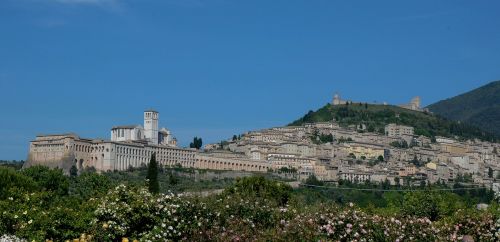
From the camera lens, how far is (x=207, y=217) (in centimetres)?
1647

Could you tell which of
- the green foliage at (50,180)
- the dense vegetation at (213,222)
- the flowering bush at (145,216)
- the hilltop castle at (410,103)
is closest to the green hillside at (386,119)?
the hilltop castle at (410,103)

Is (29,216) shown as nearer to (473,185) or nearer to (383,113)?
(473,185)

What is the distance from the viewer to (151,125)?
127 m

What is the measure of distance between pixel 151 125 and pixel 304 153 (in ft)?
83.8

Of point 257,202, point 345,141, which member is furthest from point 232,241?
point 345,141

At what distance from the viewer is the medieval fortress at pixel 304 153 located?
347ft

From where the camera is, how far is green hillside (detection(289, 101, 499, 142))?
16588 centimetres

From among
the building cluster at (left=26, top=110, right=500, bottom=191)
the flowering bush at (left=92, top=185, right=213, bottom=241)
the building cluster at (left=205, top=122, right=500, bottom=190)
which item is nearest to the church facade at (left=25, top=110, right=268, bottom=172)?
the building cluster at (left=26, top=110, right=500, bottom=191)

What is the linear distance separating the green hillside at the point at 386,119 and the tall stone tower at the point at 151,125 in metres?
46.7

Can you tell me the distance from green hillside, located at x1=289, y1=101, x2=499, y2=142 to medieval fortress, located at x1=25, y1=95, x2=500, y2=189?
441cm

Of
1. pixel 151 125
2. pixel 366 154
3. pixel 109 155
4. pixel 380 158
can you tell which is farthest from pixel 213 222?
pixel 366 154

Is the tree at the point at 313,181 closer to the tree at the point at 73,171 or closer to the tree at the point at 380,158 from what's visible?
the tree at the point at 73,171

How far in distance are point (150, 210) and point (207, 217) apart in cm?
111

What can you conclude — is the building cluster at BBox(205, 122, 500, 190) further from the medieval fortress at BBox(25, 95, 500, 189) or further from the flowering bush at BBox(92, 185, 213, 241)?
the flowering bush at BBox(92, 185, 213, 241)
